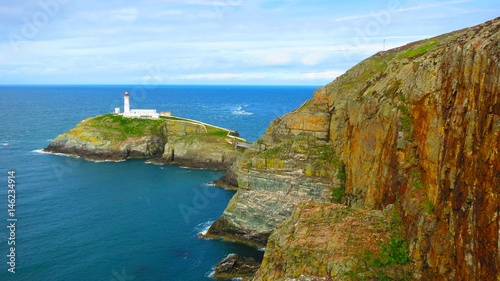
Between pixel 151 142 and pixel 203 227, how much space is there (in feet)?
149

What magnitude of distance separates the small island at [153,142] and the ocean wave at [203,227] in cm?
2776

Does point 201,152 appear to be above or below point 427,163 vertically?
below

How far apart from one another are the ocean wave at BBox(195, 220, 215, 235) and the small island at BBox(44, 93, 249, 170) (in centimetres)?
2776

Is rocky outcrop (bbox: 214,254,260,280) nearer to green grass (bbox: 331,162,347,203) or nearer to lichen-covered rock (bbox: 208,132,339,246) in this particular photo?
lichen-covered rock (bbox: 208,132,339,246)

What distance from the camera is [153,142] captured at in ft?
294

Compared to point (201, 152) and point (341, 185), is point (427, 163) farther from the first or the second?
point (201, 152)

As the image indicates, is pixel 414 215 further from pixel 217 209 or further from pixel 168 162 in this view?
pixel 168 162

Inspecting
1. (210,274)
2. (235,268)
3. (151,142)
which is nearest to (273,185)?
(235,268)

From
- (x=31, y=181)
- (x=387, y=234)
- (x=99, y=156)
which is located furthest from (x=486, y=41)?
(x=99, y=156)

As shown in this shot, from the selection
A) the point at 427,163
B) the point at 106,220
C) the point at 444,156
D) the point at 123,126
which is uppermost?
the point at 123,126

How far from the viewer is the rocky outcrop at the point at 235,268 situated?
3716 centimetres

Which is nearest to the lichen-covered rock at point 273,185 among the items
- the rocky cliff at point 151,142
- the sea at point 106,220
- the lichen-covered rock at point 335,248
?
the sea at point 106,220

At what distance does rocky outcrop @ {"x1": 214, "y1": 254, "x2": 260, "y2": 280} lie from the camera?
122ft

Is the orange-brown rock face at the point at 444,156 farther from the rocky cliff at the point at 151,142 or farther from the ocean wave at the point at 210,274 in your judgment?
the rocky cliff at the point at 151,142
